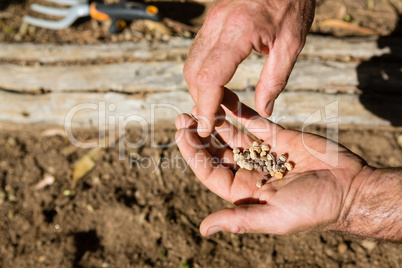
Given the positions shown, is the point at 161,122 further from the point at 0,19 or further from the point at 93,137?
the point at 0,19

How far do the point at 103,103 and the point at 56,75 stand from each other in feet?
1.85

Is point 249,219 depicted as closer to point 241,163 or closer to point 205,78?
point 241,163

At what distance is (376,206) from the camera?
2.08 m

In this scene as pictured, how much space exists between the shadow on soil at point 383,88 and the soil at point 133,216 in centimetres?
24

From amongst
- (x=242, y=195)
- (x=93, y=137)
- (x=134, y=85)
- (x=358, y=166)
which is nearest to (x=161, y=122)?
(x=134, y=85)

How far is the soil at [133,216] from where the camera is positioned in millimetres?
2918

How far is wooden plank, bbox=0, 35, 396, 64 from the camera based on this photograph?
3.37 m

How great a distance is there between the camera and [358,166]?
2.17m

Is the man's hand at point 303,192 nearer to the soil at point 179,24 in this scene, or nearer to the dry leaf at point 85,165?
the dry leaf at point 85,165

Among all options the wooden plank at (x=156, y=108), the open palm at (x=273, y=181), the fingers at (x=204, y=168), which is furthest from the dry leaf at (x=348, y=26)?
the fingers at (x=204, y=168)

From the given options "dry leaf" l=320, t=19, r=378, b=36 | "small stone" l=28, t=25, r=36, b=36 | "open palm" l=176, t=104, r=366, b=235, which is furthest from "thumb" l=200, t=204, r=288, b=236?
"small stone" l=28, t=25, r=36, b=36

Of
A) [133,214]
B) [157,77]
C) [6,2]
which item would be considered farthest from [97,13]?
[133,214]

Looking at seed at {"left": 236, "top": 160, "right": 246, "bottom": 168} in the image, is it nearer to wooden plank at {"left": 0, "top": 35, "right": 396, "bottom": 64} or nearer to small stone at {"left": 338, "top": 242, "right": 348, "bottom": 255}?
small stone at {"left": 338, "top": 242, "right": 348, "bottom": 255}

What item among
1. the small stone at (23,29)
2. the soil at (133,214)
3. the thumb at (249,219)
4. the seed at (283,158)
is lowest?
the soil at (133,214)
